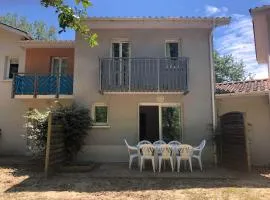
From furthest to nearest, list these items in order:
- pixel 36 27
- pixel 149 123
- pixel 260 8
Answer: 1. pixel 36 27
2. pixel 149 123
3. pixel 260 8

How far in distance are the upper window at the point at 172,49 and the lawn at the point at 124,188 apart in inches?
292

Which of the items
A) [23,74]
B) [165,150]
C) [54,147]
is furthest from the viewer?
[23,74]

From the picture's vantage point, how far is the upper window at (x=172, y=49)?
1605 cm

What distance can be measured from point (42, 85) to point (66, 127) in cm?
403

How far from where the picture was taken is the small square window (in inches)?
607

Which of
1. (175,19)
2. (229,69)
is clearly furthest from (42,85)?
(229,69)

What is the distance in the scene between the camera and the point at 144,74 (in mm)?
14945

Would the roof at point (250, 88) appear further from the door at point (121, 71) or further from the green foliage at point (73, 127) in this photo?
the green foliage at point (73, 127)

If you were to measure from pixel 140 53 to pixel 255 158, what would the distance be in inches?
306

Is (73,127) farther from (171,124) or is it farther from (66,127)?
(171,124)

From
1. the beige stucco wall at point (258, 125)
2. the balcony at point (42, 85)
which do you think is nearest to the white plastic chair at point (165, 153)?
the beige stucco wall at point (258, 125)

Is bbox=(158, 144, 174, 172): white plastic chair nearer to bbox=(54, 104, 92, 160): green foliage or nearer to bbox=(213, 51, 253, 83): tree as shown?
bbox=(54, 104, 92, 160): green foliage

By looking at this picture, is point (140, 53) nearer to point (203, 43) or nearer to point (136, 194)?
point (203, 43)

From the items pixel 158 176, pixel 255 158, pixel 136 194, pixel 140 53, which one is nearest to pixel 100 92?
pixel 140 53
